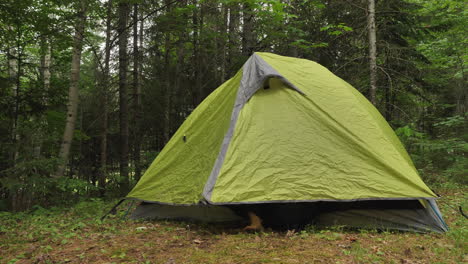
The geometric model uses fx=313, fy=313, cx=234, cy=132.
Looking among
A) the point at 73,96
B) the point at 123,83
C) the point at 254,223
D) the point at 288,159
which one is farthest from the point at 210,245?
the point at 123,83

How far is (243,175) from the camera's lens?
4.20 metres

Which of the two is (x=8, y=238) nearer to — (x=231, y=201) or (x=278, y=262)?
→ (x=231, y=201)

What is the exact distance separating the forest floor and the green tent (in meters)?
0.37

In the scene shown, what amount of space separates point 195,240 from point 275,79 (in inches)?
105

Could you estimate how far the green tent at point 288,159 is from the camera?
4.11 metres

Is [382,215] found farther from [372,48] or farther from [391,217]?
[372,48]

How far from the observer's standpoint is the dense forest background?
6934 mm

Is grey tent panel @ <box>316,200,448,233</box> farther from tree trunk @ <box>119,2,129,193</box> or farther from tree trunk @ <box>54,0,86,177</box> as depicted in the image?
tree trunk @ <box>119,2,129,193</box>

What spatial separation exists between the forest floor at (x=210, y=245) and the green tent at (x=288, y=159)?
1.22 ft

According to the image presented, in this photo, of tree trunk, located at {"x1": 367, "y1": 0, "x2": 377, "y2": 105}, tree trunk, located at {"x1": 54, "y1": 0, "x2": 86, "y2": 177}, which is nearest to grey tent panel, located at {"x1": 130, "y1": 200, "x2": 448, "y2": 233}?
tree trunk, located at {"x1": 367, "y1": 0, "x2": 377, "y2": 105}

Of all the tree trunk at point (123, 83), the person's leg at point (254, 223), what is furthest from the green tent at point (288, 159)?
the tree trunk at point (123, 83)

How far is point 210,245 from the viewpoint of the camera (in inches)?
147

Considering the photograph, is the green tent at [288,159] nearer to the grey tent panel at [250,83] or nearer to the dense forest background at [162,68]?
the grey tent panel at [250,83]

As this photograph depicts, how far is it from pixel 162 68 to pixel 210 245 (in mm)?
11663
